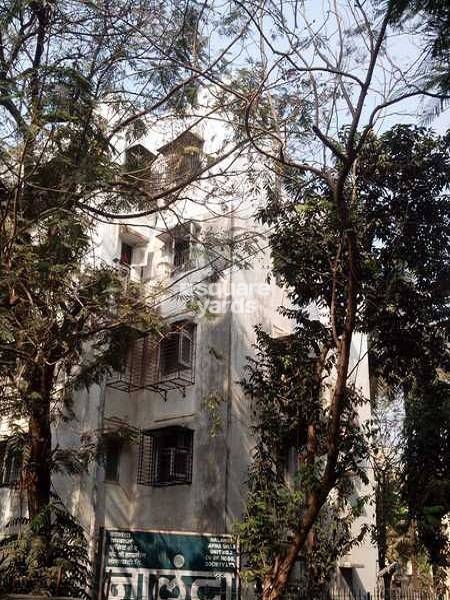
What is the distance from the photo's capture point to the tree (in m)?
7.12

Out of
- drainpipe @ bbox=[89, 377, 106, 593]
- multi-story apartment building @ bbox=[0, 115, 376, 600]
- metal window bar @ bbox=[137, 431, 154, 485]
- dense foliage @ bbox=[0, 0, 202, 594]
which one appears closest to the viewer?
dense foliage @ bbox=[0, 0, 202, 594]

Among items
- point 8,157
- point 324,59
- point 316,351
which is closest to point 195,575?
point 316,351

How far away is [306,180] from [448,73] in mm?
4325

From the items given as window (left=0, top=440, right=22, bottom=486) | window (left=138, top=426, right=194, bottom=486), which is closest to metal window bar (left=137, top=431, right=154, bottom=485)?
window (left=138, top=426, right=194, bottom=486)

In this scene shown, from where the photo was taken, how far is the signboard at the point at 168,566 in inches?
298

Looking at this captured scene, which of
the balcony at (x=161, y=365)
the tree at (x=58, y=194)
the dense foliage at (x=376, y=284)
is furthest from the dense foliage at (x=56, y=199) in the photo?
the balcony at (x=161, y=365)

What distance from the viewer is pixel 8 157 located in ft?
23.0

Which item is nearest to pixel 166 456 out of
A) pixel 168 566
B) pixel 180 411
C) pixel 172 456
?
pixel 172 456

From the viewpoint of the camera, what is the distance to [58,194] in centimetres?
766

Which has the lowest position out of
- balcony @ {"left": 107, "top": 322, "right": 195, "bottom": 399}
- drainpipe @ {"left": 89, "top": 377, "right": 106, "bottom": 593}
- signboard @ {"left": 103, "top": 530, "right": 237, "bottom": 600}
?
signboard @ {"left": 103, "top": 530, "right": 237, "bottom": 600}

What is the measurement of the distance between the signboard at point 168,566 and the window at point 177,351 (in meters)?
5.87

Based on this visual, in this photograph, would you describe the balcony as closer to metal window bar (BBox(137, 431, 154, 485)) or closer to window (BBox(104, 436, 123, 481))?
metal window bar (BBox(137, 431, 154, 485))

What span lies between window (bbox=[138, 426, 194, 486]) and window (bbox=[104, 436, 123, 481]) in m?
0.45

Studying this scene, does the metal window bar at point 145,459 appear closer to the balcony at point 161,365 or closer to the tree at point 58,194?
the balcony at point 161,365
